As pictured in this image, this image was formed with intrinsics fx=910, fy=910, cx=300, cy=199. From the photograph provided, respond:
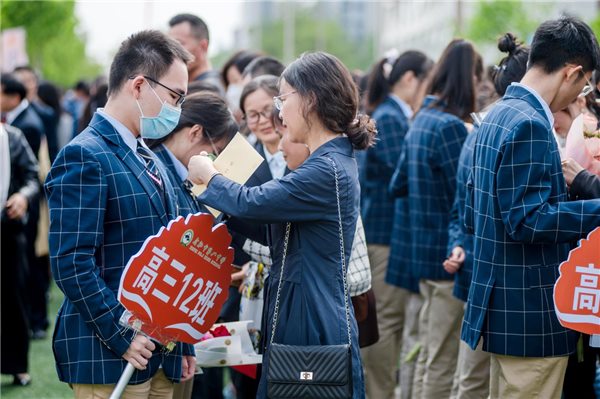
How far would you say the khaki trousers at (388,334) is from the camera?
6.05m

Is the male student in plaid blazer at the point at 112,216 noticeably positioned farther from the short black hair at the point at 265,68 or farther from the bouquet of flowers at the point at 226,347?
the short black hair at the point at 265,68

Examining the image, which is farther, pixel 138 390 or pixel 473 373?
pixel 473 373

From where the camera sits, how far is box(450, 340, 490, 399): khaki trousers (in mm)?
4625

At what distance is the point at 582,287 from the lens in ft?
11.4

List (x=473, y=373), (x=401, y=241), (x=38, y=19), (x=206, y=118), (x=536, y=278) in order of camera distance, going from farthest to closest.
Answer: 1. (x=38, y=19)
2. (x=401, y=241)
3. (x=473, y=373)
4. (x=206, y=118)
5. (x=536, y=278)

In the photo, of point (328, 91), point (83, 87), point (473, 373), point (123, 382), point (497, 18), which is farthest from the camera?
point (497, 18)

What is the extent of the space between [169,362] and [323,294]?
67cm

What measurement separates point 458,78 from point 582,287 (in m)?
2.38

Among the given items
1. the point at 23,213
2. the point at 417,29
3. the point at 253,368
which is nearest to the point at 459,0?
the point at 23,213

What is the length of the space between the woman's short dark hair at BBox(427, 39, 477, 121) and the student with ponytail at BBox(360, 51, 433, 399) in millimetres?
913

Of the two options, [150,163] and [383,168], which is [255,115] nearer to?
[150,163]

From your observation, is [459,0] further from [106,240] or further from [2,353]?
[106,240]

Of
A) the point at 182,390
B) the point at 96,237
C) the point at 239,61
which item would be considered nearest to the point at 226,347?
the point at 182,390

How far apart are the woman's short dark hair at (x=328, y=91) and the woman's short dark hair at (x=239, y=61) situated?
152 inches
